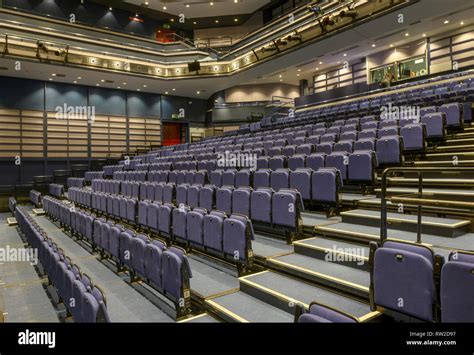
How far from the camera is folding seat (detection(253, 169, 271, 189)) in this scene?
10.2ft

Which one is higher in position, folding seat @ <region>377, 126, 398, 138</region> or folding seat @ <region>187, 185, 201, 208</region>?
folding seat @ <region>377, 126, 398, 138</region>

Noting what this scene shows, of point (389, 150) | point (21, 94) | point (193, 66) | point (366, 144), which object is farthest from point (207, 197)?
point (21, 94)

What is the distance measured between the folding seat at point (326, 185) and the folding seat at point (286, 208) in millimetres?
345

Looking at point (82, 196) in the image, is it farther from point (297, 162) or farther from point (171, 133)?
point (171, 133)

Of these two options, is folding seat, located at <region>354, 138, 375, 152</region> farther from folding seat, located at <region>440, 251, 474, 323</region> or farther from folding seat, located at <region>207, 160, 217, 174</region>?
folding seat, located at <region>440, 251, 474, 323</region>

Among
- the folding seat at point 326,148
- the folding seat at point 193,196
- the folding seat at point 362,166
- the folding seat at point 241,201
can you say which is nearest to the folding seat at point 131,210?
the folding seat at point 193,196

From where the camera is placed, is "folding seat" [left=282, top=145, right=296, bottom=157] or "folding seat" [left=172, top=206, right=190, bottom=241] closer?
"folding seat" [left=172, top=206, right=190, bottom=241]

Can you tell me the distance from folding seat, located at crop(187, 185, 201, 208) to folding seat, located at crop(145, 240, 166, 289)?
1104 millimetres

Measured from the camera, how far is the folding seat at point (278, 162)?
3.48 metres

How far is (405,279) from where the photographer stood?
4.11 ft

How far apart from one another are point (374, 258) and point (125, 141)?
9413 mm

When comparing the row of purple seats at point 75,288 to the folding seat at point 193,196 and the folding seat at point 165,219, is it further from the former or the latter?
the folding seat at point 193,196

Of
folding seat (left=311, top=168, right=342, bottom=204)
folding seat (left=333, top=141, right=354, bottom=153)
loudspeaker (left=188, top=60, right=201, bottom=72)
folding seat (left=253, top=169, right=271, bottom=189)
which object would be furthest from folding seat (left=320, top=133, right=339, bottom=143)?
loudspeaker (left=188, top=60, right=201, bottom=72)
